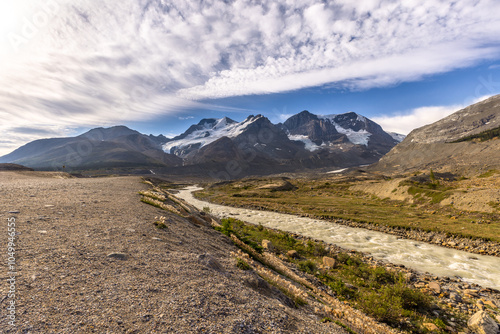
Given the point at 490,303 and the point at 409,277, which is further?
the point at 409,277

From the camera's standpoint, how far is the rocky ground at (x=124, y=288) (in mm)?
4781

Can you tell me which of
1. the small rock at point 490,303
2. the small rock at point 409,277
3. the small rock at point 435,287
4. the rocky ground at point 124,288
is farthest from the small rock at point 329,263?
the rocky ground at point 124,288

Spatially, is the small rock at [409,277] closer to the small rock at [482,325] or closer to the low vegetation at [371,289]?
the low vegetation at [371,289]

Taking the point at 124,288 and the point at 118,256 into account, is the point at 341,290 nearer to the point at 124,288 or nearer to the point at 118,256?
the point at 124,288

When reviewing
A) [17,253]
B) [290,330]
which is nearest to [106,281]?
[17,253]

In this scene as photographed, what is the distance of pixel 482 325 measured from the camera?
10656 millimetres

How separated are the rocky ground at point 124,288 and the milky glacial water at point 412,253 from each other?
17.9 metres

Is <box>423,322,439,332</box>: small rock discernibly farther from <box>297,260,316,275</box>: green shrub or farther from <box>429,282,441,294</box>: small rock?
<box>297,260,316,275</box>: green shrub

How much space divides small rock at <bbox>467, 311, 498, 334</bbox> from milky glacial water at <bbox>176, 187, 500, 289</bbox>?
7874mm

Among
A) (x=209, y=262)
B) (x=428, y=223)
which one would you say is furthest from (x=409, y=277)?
(x=428, y=223)

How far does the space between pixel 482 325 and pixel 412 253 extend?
45.4ft

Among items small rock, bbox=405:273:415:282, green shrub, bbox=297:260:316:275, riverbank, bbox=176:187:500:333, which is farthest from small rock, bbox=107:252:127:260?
small rock, bbox=405:273:415:282

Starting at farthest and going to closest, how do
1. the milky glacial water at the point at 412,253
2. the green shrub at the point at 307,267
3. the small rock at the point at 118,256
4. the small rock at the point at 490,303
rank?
the milky glacial water at the point at 412,253 → the green shrub at the point at 307,267 → the small rock at the point at 490,303 → the small rock at the point at 118,256

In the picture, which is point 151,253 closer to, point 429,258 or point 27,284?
A: point 27,284
